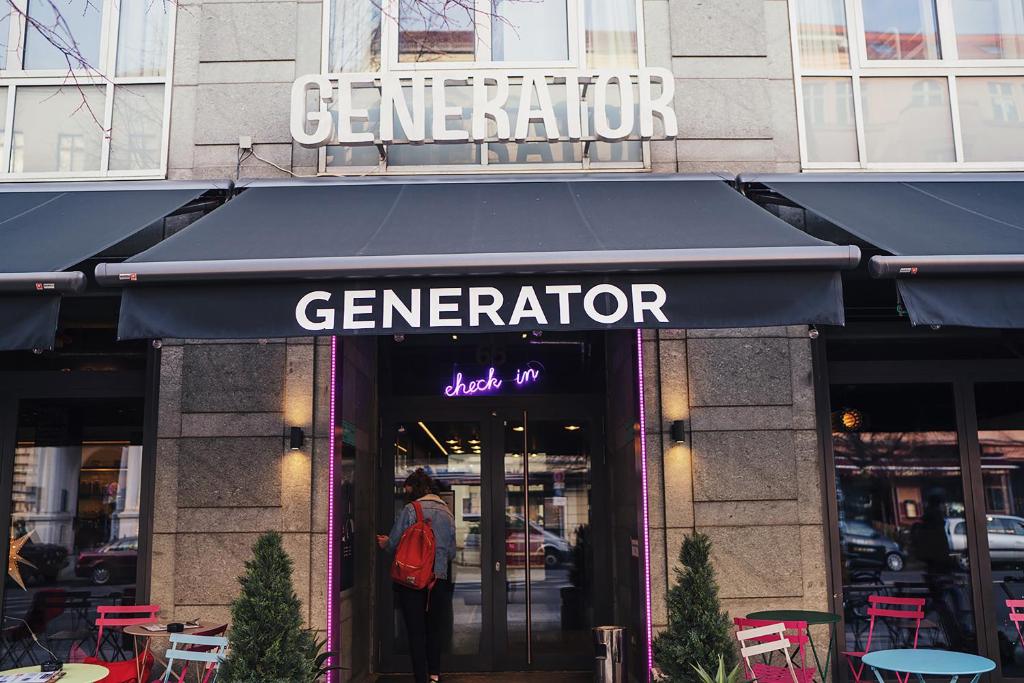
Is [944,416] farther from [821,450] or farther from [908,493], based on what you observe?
[821,450]

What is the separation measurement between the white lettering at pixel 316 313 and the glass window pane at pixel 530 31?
3521mm

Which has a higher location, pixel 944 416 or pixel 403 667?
pixel 944 416

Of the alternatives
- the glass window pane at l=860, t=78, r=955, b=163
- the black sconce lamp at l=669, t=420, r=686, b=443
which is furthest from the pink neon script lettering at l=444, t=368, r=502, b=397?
the glass window pane at l=860, t=78, r=955, b=163

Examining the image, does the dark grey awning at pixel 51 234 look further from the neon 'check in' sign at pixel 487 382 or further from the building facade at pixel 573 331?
the neon 'check in' sign at pixel 487 382

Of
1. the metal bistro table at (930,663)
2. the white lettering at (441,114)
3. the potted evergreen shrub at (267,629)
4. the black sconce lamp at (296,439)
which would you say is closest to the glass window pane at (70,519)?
the black sconce lamp at (296,439)

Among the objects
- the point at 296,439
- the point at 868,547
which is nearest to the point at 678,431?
the point at 868,547

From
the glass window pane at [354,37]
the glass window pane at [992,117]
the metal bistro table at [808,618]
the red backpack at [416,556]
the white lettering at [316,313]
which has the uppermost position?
the glass window pane at [354,37]

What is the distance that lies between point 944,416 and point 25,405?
24.1 feet

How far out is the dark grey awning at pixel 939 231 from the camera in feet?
16.0

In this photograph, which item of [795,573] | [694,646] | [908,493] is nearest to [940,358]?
[908,493]

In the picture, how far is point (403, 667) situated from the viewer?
812 centimetres

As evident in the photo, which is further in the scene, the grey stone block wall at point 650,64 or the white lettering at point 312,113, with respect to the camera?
the grey stone block wall at point 650,64

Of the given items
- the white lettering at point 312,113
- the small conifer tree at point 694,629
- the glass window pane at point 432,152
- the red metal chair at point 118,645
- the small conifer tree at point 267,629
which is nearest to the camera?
the small conifer tree at point 267,629

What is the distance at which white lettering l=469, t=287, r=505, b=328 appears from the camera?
15.9 feet
